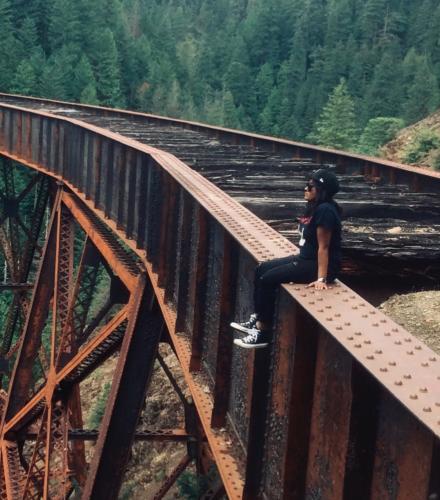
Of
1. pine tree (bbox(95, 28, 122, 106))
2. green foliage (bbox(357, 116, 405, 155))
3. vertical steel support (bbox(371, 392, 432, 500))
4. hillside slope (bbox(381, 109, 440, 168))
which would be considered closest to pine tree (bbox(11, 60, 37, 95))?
pine tree (bbox(95, 28, 122, 106))

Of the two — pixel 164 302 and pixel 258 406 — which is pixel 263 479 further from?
pixel 164 302

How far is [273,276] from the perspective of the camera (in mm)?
3443

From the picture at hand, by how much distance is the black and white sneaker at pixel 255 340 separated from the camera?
3485mm

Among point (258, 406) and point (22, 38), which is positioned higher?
point (22, 38)

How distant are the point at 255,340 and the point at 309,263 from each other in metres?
0.41

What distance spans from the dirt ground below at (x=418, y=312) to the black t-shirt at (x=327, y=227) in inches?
69.7

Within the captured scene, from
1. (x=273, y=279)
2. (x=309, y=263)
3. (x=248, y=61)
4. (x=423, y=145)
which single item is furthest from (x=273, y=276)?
(x=248, y=61)

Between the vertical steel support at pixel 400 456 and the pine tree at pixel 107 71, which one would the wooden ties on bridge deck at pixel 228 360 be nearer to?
the vertical steel support at pixel 400 456

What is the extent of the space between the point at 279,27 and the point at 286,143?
4648 inches

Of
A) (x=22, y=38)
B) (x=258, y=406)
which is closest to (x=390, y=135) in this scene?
(x=258, y=406)

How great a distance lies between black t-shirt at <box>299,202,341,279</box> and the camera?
3553 mm

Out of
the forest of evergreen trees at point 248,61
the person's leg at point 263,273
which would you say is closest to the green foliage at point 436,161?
the person's leg at point 263,273

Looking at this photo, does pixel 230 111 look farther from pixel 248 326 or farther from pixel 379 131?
pixel 248 326

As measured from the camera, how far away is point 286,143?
37.0ft
